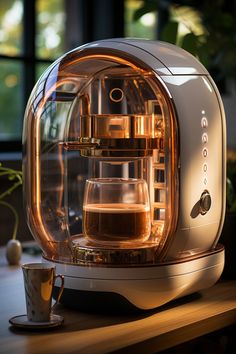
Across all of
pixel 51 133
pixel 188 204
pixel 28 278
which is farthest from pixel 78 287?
pixel 51 133

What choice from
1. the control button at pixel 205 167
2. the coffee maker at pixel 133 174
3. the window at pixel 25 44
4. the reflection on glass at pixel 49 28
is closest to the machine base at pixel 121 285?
the coffee maker at pixel 133 174

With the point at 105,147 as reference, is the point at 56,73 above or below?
above

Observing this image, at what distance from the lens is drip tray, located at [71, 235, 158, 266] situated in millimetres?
1262

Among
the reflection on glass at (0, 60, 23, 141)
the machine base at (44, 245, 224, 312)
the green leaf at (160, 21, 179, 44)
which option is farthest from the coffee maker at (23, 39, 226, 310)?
the reflection on glass at (0, 60, 23, 141)

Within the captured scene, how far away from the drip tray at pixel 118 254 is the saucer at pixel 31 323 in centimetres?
12

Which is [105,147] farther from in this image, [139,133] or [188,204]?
[188,204]

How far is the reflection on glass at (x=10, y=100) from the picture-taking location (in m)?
2.40

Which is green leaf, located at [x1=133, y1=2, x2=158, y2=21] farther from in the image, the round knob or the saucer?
the saucer

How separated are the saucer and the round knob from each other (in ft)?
0.98

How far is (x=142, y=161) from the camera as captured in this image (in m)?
1.37

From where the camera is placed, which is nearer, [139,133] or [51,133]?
[139,133]

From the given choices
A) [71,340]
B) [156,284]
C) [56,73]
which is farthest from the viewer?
[56,73]

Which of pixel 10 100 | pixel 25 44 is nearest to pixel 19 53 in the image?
pixel 25 44

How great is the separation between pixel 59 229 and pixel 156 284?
0.79 ft
